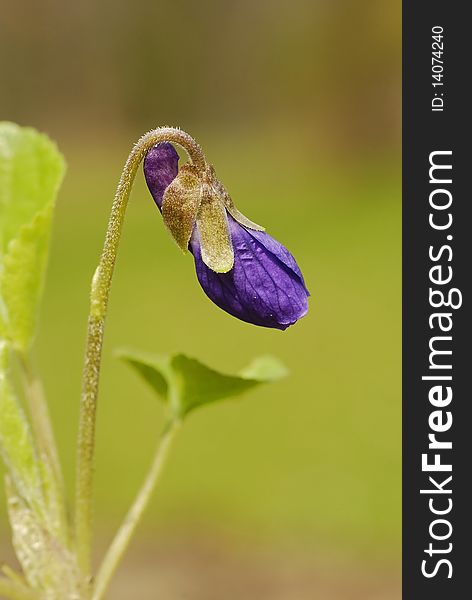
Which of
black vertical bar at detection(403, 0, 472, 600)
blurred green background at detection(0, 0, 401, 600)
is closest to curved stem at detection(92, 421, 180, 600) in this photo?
black vertical bar at detection(403, 0, 472, 600)

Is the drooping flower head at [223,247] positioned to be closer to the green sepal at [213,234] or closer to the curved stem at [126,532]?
the green sepal at [213,234]

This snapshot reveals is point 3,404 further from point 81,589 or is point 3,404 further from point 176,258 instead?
point 176,258

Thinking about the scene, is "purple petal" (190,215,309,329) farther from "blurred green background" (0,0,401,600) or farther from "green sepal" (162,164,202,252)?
"blurred green background" (0,0,401,600)

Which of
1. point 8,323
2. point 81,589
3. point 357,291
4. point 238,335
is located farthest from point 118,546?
point 357,291

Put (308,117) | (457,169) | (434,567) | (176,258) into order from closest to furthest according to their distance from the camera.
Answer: (434,567) → (457,169) → (176,258) → (308,117)

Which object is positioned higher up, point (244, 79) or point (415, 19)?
point (244, 79)

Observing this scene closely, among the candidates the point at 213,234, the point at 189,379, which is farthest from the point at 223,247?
the point at 189,379
